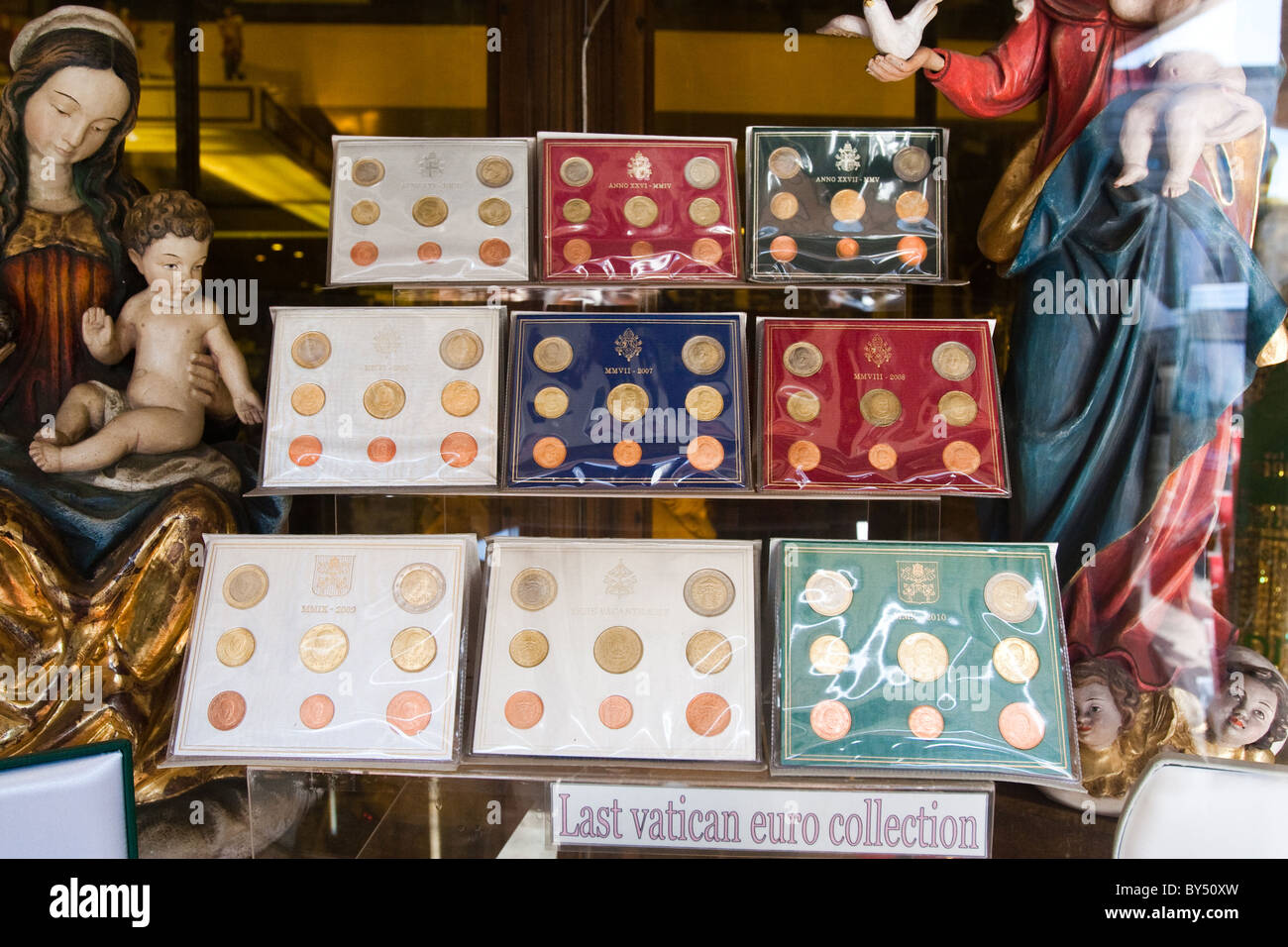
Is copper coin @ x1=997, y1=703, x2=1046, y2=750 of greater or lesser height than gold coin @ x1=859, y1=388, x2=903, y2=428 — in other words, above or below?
below

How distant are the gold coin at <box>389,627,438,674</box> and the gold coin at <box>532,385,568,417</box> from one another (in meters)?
0.55

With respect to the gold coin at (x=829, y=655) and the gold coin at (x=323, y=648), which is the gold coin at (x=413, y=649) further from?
the gold coin at (x=829, y=655)

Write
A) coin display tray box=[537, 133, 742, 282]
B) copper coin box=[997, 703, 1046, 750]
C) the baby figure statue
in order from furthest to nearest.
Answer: the baby figure statue → coin display tray box=[537, 133, 742, 282] → copper coin box=[997, 703, 1046, 750]

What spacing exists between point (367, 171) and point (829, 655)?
1.54m

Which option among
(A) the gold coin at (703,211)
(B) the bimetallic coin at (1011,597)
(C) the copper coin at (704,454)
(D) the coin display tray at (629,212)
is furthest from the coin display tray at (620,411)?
(B) the bimetallic coin at (1011,597)

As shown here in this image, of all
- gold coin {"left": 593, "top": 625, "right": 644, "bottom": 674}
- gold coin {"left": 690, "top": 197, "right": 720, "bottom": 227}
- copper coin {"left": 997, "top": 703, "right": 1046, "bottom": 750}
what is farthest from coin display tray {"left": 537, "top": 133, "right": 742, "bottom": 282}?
copper coin {"left": 997, "top": 703, "right": 1046, "bottom": 750}

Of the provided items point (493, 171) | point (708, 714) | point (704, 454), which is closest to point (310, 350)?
point (493, 171)

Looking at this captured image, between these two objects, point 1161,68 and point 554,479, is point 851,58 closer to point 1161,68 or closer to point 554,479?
point 1161,68

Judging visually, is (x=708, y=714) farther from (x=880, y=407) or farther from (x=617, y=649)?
(x=880, y=407)

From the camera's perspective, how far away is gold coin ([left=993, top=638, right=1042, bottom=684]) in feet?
6.84

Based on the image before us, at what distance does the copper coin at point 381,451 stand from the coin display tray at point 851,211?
92 cm

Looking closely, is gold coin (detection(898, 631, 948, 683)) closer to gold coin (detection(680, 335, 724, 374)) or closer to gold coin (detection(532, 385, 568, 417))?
gold coin (detection(680, 335, 724, 374))

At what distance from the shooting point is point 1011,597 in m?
2.13

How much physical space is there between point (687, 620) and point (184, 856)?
1.47m
